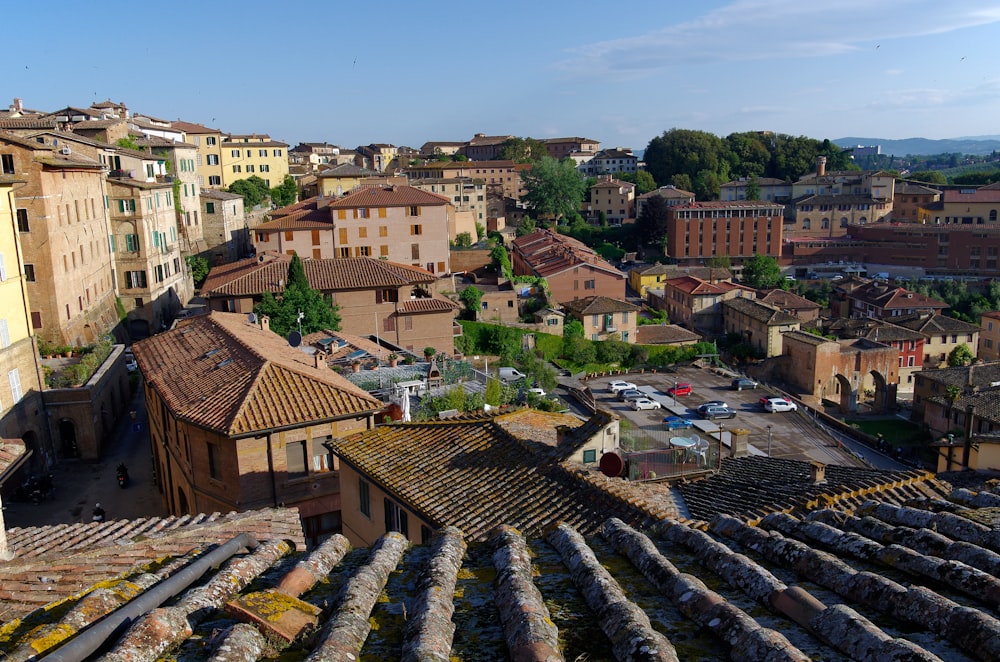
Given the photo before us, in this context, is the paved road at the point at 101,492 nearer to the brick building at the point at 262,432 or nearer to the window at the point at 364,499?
the brick building at the point at 262,432

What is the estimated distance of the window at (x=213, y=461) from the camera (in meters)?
13.7

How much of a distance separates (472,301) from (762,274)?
1375 inches

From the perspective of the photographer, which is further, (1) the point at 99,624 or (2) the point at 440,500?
(2) the point at 440,500

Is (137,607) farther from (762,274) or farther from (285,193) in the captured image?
(762,274)

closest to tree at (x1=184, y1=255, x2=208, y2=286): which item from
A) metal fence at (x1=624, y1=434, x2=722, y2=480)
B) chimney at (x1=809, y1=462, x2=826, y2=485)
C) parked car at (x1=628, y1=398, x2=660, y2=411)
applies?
parked car at (x1=628, y1=398, x2=660, y2=411)

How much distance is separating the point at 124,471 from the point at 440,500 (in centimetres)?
1384

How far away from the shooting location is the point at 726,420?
36.3m

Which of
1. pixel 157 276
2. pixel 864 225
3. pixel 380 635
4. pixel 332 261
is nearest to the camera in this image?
pixel 380 635

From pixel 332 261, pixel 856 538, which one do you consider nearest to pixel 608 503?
pixel 856 538

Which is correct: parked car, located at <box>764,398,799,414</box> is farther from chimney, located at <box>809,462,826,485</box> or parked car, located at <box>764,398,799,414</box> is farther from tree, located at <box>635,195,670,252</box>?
tree, located at <box>635,195,670,252</box>

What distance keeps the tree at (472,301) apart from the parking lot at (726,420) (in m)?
7.41

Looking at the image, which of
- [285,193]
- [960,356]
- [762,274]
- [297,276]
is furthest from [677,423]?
[285,193]

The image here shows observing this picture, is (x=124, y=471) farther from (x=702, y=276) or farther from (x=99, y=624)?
(x=702, y=276)

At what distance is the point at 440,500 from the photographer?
970 cm
